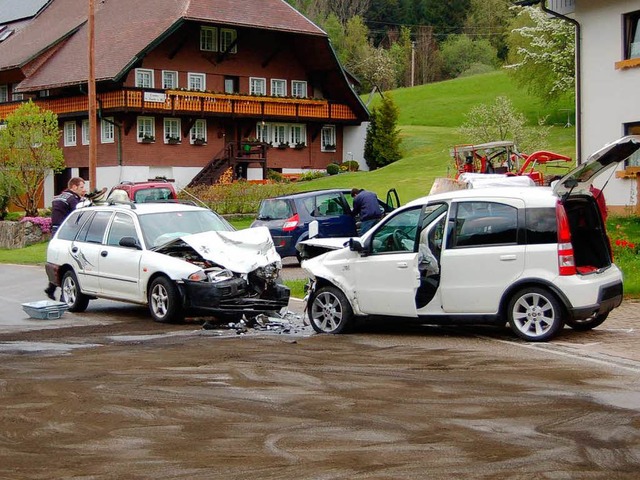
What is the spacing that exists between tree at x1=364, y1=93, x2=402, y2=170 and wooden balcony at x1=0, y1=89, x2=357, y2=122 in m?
1.81

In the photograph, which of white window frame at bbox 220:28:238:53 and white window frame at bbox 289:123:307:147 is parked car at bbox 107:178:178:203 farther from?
white window frame at bbox 289:123:307:147

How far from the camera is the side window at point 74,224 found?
17.5 m

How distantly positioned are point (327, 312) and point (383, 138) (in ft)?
153

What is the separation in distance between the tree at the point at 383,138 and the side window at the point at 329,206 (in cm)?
3624

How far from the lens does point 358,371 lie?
1002 cm

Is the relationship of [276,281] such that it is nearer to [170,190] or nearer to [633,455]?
[633,455]

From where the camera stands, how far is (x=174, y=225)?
16.3m

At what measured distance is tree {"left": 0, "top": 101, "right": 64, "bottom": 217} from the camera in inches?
1681

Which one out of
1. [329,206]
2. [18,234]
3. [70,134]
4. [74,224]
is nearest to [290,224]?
[329,206]

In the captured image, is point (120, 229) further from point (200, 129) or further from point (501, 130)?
point (200, 129)

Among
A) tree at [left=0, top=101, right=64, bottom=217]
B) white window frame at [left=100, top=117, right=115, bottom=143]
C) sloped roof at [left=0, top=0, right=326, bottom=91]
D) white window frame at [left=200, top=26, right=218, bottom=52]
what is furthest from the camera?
white window frame at [left=200, top=26, right=218, bottom=52]

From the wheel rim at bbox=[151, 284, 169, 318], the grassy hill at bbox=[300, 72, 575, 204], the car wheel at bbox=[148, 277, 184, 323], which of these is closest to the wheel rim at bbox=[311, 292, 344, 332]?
Answer: the car wheel at bbox=[148, 277, 184, 323]

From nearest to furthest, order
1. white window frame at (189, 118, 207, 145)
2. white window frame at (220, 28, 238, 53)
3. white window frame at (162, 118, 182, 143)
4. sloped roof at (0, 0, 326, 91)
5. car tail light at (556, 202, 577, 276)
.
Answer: car tail light at (556, 202, 577, 276), sloped roof at (0, 0, 326, 91), white window frame at (162, 118, 182, 143), white window frame at (189, 118, 207, 145), white window frame at (220, 28, 238, 53)

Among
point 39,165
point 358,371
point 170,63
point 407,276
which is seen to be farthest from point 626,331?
point 170,63
